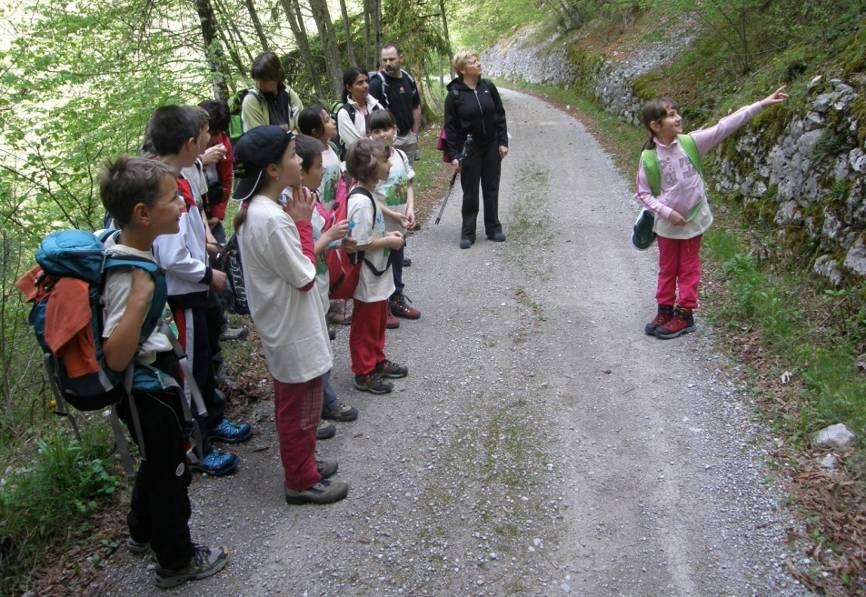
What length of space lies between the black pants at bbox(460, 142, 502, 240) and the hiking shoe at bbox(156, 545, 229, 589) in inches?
202

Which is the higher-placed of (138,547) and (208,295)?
(208,295)

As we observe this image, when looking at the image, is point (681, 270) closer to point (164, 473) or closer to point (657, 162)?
point (657, 162)

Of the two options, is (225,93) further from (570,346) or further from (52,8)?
(570,346)

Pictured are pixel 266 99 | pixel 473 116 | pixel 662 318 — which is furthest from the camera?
pixel 473 116

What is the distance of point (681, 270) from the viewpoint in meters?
4.99

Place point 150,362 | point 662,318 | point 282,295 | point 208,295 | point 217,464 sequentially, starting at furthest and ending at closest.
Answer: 1. point 662,318
2. point 217,464
3. point 208,295
4. point 282,295
5. point 150,362

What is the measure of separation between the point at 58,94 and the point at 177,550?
7.28 metres

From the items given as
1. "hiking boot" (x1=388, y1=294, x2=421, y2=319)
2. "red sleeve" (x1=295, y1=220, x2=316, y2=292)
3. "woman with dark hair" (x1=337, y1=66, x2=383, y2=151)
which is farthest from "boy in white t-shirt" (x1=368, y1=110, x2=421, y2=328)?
"red sleeve" (x1=295, y1=220, x2=316, y2=292)

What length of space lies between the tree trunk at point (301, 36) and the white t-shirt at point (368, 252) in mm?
8704

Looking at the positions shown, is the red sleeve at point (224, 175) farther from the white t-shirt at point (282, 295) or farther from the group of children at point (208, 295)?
the white t-shirt at point (282, 295)

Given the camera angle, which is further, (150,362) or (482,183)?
(482,183)

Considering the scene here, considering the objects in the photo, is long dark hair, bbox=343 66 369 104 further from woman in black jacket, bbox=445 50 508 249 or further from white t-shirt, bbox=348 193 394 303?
white t-shirt, bbox=348 193 394 303

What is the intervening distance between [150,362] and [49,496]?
121 centimetres

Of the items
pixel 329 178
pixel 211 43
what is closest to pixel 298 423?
pixel 329 178
